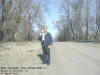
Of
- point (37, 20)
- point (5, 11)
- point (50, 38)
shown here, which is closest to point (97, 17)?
point (37, 20)

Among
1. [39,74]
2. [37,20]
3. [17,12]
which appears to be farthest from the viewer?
[37,20]

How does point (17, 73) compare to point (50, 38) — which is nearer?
point (17, 73)

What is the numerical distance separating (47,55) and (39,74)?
1.90 metres

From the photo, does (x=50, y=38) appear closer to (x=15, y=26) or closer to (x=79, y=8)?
(x=15, y=26)

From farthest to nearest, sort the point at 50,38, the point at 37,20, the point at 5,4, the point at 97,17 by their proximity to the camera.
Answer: the point at 97,17, the point at 37,20, the point at 5,4, the point at 50,38

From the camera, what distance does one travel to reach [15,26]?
27094mm

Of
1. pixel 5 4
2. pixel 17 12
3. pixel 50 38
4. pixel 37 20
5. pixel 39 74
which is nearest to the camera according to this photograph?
pixel 39 74

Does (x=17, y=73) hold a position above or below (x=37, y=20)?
below

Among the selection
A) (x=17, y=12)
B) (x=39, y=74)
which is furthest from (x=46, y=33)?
(x=17, y=12)

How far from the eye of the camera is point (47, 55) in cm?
723

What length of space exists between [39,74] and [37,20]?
41746 millimetres

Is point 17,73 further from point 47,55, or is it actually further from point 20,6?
point 20,6

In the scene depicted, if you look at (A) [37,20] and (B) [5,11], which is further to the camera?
(A) [37,20]

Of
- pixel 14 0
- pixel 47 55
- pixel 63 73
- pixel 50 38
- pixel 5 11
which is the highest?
pixel 14 0
